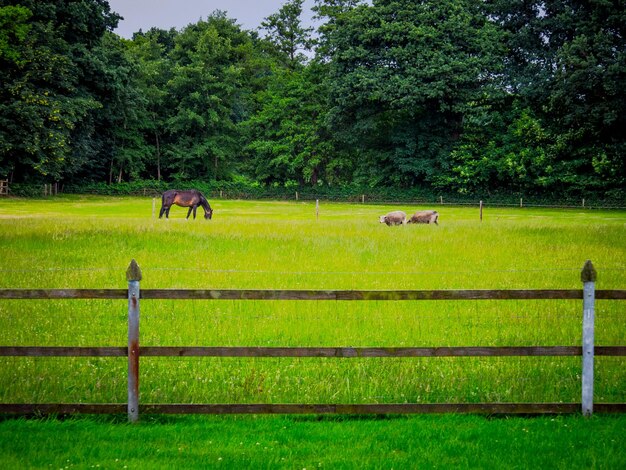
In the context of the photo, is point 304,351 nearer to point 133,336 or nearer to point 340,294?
point 340,294

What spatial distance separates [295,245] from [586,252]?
10.6 metres

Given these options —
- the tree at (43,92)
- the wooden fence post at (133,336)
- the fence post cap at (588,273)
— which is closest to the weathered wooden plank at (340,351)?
the wooden fence post at (133,336)

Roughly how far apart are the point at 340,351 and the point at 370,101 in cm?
5620

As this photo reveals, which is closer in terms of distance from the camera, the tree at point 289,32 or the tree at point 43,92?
the tree at point 43,92

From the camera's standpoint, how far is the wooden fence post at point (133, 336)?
660cm

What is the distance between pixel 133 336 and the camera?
6645mm

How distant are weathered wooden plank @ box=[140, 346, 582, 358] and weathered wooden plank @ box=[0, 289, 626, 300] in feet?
1.84

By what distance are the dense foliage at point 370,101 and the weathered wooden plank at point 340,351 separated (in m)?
34.0

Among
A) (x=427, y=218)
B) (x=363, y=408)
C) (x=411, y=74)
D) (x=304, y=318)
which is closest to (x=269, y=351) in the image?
(x=363, y=408)

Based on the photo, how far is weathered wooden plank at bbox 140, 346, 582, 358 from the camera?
21.8 ft

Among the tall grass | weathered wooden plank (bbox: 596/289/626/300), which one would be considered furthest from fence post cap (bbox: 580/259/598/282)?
the tall grass

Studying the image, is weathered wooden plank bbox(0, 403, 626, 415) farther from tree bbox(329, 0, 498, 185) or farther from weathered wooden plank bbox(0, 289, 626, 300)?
tree bbox(329, 0, 498, 185)

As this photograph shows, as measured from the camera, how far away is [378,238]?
83.8 ft

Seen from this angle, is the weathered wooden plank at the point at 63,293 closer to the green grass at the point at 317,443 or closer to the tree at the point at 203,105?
the green grass at the point at 317,443
